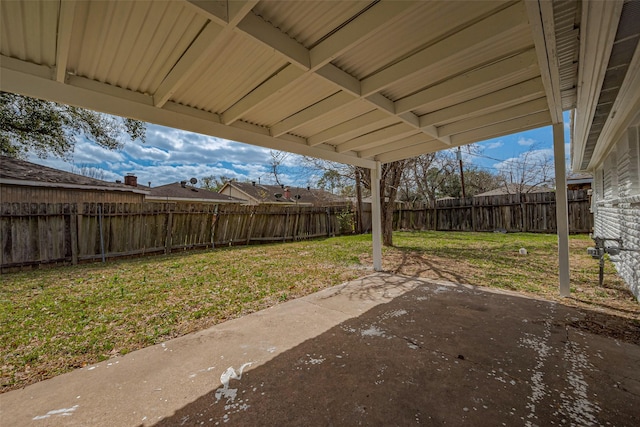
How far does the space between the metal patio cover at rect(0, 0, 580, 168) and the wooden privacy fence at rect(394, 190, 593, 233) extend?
9.70 metres

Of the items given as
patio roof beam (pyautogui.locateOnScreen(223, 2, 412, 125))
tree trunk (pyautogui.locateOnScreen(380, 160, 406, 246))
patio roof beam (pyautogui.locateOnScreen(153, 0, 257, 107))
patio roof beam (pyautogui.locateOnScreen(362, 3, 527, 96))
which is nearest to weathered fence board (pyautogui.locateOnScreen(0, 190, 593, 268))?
tree trunk (pyautogui.locateOnScreen(380, 160, 406, 246))

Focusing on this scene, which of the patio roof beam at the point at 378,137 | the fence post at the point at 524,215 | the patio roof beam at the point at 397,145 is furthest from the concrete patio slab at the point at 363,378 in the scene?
the fence post at the point at 524,215

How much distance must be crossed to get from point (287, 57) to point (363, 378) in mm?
2310

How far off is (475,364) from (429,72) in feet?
7.86

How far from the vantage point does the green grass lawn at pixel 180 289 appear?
2490 millimetres

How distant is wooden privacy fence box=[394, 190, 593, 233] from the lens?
990cm

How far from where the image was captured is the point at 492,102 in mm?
2789

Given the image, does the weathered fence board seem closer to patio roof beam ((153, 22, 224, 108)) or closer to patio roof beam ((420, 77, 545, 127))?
patio roof beam ((153, 22, 224, 108))

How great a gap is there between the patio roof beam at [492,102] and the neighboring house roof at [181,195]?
1468cm

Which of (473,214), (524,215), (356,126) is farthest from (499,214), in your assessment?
(356,126)

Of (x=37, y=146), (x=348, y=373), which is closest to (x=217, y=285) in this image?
(x=348, y=373)

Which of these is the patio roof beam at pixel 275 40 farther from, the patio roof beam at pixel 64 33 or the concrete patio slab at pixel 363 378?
the concrete patio slab at pixel 363 378

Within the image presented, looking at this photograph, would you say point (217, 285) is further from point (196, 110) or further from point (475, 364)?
point (475, 364)

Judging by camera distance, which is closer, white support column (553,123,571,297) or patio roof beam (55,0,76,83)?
patio roof beam (55,0,76,83)
